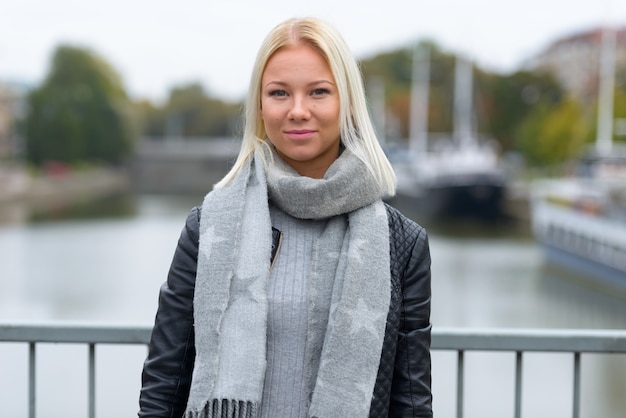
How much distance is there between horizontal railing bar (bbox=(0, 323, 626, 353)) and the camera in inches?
98.3

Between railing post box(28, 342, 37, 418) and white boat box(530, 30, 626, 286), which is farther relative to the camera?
white boat box(530, 30, 626, 286)

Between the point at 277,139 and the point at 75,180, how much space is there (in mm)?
55098

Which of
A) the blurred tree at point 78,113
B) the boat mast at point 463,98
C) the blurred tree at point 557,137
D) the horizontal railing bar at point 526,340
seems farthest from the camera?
the blurred tree at point 78,113

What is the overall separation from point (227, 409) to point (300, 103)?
570 mm

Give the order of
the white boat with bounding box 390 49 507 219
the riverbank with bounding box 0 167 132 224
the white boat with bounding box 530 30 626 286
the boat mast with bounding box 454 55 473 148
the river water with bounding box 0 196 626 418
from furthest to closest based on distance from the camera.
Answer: the boat mast with bounding box 454 55 473 148, the riverbank with bounding box 0 167 132 224, the white boat with bounding box 390 49 507 219, the white boat with bounding box 530 30 626 286, the river water with bounding box 0 196 626 418

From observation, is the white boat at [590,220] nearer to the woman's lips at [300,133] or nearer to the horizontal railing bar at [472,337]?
the horizontal railing bar at [472,337]

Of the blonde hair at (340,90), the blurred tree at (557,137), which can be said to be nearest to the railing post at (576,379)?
the blonde hair at (340,90)

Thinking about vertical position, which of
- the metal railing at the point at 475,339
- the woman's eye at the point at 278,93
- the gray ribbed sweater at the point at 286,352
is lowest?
the metal railing at the point at 475,339

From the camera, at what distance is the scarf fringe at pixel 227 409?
171 centimetres

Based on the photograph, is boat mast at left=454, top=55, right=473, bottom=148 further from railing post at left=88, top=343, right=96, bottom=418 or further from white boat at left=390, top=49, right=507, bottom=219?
railing post at left=88, top=343, right=96, bottom=418

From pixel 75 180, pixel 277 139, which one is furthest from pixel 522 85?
pixel 277 139

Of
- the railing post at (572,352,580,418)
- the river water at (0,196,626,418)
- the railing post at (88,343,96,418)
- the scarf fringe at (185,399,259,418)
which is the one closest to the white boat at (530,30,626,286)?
the river water at (0,196,626,418)

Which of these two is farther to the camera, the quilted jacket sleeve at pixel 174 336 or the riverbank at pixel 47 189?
the riverbank at pixel 47 189

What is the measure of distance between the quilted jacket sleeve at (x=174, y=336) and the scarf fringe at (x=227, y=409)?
8cm
